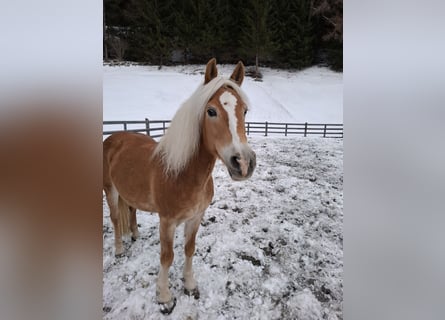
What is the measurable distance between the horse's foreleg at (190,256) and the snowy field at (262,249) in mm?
16

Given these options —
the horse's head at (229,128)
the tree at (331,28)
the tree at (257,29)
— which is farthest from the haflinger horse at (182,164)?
the tree at (331,28)

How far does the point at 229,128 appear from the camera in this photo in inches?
20.3

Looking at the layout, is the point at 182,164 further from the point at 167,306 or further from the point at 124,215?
the point at 167,306

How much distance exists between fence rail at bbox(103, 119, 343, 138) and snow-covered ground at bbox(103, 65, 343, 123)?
1cm

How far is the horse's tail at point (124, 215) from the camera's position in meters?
0.69

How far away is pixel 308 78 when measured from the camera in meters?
0.75

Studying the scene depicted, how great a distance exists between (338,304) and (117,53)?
2.90 ft

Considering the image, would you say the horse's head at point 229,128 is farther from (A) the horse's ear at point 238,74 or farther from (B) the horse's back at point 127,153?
(B) the horse's back at point 127,153

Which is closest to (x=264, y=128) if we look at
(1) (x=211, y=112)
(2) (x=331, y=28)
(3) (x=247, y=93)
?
(3) (x=247, y=93)
